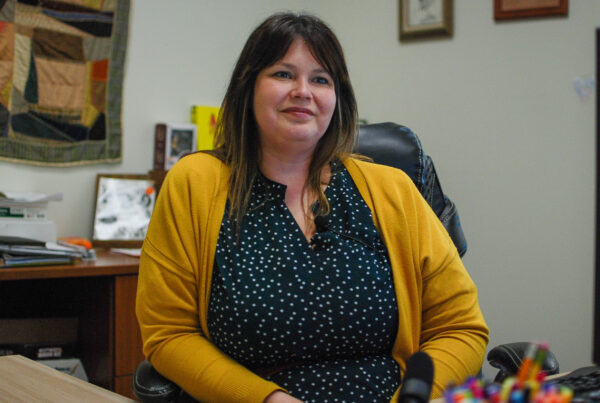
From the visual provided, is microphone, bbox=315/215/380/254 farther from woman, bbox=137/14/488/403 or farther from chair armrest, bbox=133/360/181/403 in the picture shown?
chair armrest, bbox=133/360/181/403

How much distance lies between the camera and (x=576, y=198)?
241 centimetres

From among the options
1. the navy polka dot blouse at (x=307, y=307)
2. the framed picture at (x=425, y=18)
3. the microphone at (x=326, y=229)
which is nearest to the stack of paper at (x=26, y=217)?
the navy polka dot blouse at (x=307, y=307)

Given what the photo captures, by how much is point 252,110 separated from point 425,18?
63.4 inches

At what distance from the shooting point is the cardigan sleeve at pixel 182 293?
1.13m

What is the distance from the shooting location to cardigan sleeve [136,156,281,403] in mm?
1135

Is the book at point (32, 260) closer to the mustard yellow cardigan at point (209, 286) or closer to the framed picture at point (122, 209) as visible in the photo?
the framed picture at point (122, 209)

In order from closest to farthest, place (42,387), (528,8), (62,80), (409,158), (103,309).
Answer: (42,387), (409,158), (103,309), (62,80), (528,8)

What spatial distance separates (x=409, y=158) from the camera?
5.08ft

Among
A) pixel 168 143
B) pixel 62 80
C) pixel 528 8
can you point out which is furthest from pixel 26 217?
pixel 528 8

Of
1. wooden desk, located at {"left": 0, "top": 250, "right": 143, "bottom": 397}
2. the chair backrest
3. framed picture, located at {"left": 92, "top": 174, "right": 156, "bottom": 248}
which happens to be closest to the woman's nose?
the chair backrest

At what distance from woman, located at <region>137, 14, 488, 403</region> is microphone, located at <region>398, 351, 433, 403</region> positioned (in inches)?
19.6

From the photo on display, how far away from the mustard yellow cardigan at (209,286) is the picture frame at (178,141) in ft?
4.32

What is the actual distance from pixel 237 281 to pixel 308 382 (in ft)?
0.73

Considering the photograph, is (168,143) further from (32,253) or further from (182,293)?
(182,293)
